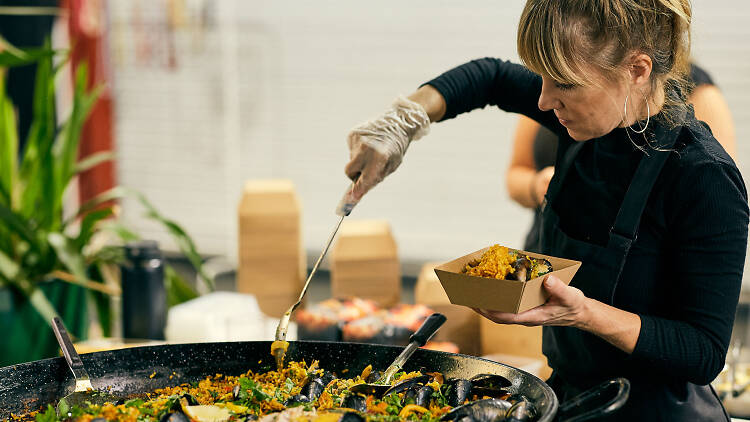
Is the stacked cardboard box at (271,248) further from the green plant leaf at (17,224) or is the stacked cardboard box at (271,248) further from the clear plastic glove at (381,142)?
the clear plastic glove at (381,142)

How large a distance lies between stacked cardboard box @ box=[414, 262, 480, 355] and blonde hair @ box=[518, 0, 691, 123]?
1.06 meters

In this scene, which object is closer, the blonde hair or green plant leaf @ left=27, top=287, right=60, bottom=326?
the blonde hair

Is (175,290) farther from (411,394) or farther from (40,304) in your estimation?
(411,394)

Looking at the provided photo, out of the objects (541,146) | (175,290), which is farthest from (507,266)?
(175,290)

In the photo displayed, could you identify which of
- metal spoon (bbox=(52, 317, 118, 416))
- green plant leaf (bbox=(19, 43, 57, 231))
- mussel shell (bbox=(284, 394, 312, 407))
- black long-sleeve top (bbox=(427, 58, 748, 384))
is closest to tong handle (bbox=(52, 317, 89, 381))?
metal spoon (bbox=(52, 317, 118, 416))

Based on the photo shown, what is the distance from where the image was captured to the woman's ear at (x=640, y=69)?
1308 mm

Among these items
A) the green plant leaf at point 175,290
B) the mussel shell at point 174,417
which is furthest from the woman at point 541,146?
the green plant leaf at point 175,290

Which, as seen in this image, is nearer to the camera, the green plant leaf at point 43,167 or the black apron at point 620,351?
the black apron at point 620,351

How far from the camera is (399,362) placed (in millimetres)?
1408

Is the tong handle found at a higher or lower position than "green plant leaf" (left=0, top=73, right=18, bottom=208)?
lower

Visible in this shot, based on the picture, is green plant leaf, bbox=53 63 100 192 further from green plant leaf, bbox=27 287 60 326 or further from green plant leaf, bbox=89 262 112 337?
green plant leaf, bbox=27 287 60 326

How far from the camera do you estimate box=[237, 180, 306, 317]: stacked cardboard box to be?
2611 mm

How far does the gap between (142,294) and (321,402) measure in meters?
1.20

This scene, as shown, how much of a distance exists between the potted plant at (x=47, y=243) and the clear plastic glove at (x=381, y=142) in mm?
1347
